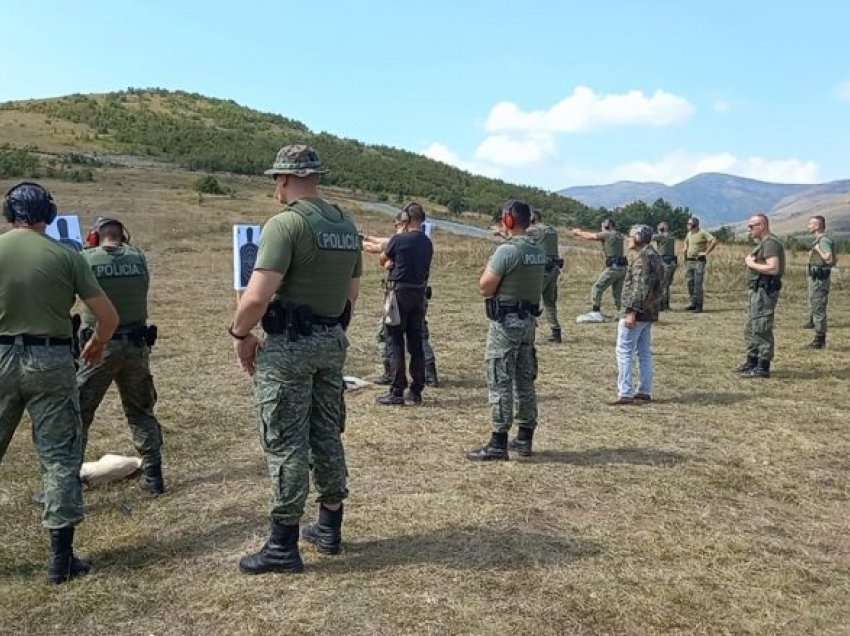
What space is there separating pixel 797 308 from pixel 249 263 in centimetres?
1401

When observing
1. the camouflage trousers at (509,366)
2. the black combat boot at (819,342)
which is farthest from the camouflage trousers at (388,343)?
the black combat boot at (819,342)

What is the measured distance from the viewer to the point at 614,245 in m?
14.6

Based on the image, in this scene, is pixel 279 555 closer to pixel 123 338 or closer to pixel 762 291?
pixel 123 338

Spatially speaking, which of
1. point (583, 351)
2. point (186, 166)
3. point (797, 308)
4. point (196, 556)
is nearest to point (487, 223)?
point (186, 166)

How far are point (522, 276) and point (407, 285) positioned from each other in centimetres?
204

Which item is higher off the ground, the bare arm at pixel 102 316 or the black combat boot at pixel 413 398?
the bare arm at pixel 102 316

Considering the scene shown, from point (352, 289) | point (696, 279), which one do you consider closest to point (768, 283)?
point (696, 279)

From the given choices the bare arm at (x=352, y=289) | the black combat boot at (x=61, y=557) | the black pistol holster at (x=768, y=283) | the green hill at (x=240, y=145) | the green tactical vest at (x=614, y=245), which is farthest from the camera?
the green hill at (x=240, y=145)

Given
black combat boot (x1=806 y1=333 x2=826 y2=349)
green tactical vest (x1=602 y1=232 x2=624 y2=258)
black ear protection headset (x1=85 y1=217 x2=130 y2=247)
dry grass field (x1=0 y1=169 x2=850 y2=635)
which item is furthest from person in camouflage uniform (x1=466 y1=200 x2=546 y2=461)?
green tactical vest (x1=602 y1=232 x2=624 y2=258)

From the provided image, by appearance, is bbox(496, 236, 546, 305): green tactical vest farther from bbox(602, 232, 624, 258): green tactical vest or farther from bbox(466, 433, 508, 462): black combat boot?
bbox(602, 232, 624, 258): green tactical vest

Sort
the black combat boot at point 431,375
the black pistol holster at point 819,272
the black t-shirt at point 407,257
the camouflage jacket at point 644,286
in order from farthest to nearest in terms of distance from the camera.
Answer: the black pistol holster at point 819,272 → the black combat boot at point 431,375 → the camouflage jacket at point 644,286 → the black t-shirt at point 407,257

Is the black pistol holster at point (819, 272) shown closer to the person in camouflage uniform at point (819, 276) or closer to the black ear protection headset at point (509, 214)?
the person in camouflage uniform at point (819, 276)

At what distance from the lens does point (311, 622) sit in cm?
392

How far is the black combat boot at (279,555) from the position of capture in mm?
4383
